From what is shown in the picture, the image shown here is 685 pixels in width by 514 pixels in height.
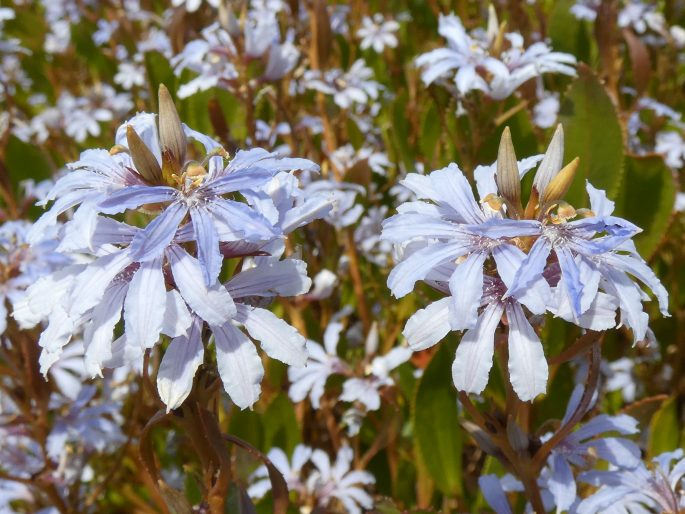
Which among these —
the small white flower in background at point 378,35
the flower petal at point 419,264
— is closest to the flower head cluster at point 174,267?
the flower petal at point 419,264

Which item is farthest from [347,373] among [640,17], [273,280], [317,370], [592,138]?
[640,17]

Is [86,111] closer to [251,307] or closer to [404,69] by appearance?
[404,69]

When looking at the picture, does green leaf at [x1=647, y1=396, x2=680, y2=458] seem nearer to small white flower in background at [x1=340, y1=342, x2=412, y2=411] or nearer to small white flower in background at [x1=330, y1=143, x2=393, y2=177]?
small white flower in background at [x1=340, y1=342, x2=412, y2=411]

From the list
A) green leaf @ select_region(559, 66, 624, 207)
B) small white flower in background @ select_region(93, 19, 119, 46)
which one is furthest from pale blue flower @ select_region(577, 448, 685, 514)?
small white flower in background @ select_region(93, 19, 119, 46)

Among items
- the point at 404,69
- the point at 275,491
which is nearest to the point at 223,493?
the point at 275,491

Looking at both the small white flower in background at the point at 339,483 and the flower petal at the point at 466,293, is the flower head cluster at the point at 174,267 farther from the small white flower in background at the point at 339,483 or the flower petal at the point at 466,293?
the small white flower in background at the point at 339,483

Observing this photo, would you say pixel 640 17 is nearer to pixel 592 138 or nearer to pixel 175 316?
pixel 592 138
